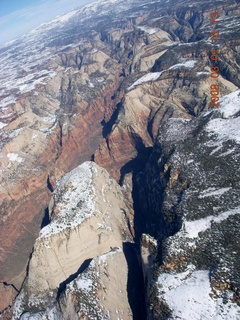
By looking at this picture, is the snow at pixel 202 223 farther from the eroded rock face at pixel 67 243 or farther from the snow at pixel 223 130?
the eroded rock face at pixel 67 243

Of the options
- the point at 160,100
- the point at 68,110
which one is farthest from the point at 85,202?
the point at 68,110

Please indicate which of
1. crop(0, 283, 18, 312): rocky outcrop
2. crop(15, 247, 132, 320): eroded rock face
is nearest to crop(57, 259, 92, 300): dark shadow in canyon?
crop(15, 247, 132, 320): eroded rock face

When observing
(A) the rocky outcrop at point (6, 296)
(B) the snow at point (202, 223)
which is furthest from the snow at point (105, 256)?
(A) the rocky outcrop at point (6, 296)

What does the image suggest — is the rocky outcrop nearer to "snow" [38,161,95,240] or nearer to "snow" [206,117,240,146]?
"snow" [38,161,95,240]

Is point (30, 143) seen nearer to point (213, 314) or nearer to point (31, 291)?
point (31, 291)

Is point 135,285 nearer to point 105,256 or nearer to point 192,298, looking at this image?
point 105,256
